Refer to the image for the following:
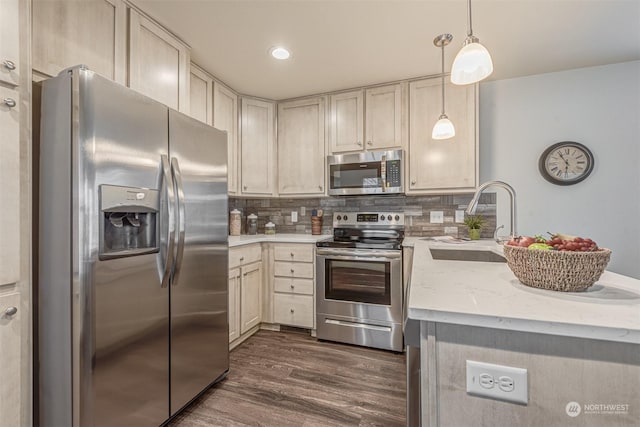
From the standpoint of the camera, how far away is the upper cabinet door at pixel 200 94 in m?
2.37

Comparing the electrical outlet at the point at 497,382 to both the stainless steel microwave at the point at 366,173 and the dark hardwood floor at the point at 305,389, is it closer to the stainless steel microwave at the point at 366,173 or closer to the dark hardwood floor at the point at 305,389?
the dark hardwood floor at the point at 305,389

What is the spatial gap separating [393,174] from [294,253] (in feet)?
3.95

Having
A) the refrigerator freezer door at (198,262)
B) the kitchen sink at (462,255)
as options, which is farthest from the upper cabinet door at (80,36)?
the kitchen sink at (462,255)

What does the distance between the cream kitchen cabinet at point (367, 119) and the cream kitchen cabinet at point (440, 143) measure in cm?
15

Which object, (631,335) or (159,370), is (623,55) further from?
(159,370)

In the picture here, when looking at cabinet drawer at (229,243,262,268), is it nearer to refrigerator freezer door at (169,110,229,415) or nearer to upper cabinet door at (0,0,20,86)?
refrigerator freezer door at (169,110,229,415)

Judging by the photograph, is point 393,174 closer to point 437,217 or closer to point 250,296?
point 437,217

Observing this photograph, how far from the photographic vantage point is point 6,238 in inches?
39.8

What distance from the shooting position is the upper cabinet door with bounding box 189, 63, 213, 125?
2.37 meters

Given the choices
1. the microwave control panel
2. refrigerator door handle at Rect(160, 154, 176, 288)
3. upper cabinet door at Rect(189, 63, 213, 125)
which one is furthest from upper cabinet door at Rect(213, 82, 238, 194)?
the microwave control panel

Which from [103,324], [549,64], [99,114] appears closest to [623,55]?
[549,64]

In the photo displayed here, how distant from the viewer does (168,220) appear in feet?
4.74

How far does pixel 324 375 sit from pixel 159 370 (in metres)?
1.08

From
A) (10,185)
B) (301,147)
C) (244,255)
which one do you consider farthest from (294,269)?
(10,185)
